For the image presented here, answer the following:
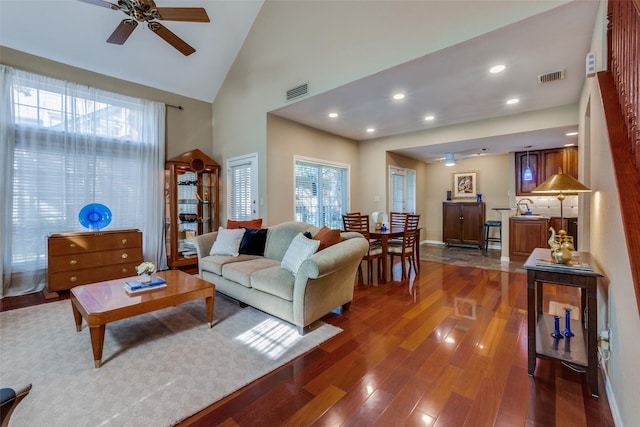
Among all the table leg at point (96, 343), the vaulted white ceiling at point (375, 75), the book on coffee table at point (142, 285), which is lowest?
the table leg at point (96, 343)

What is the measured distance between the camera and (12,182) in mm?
3711

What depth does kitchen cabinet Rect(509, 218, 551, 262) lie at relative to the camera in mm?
5387

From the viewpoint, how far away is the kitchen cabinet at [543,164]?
231 inches

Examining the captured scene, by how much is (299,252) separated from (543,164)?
6.26m

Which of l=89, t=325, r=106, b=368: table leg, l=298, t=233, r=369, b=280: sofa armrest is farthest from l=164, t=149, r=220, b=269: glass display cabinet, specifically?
l=298, t=233, r=369, b=280: sofa armrest

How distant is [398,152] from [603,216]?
16.0 feet

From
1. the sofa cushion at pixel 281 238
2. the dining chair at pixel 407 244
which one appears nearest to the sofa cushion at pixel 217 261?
the sofa cushion at pixel 281 238

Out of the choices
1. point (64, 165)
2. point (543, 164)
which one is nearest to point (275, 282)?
point (64, 165)

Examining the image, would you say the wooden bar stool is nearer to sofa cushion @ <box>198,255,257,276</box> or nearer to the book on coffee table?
sofa cushion @ <box>198,255,257,276</box>

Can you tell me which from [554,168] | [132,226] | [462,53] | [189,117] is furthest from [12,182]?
[554,168]

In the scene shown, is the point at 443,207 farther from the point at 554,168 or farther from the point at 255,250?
the point at 255,250

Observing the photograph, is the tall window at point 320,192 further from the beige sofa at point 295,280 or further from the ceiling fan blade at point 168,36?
the ceiling fan blade at point 168,36

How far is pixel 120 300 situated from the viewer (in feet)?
7.66

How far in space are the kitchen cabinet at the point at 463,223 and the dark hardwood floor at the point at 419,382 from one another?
4434mm
